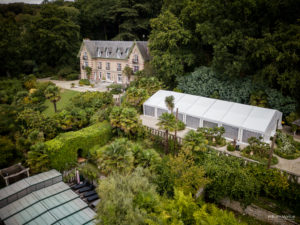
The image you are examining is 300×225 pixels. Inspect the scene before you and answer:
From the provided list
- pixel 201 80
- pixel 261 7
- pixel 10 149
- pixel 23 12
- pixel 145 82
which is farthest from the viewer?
pixel 23 12

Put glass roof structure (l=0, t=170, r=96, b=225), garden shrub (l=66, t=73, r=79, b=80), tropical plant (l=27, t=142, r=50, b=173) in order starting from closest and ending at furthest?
1. glass roof structure (l=0, t=170, r=96, b=225)
2. tropical plant (l=27, t=142, r=50, b=173)
3. garden shrub (l=66, t=73, r=79, b=80)

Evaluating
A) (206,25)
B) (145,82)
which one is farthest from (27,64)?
(206,25)

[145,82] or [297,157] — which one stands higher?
[145,82]

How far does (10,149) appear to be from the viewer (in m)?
17.2

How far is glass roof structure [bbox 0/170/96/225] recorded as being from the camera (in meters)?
11.5

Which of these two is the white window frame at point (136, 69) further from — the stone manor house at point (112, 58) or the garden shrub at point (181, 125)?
the garden shrub at point (181, 125)

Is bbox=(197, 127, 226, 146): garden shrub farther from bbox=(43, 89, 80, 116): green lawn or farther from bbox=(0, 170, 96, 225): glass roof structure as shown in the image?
bbox=(43, 89, 80, 116): green lawn

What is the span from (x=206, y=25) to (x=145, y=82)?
10825mm

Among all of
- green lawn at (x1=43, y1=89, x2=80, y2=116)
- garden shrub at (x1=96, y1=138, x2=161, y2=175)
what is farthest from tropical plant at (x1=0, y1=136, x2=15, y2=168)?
green lawn at (x1=43, y1=89, x2=80, y2=116)

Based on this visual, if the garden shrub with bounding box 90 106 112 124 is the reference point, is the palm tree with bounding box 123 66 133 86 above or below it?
above

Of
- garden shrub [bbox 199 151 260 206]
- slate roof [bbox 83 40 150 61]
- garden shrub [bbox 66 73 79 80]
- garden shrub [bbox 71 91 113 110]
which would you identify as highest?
slate roof [bbox 83 40 150 61]

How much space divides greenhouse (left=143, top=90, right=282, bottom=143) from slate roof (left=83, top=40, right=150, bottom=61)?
16.0 metres

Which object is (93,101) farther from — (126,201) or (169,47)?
(126,201)

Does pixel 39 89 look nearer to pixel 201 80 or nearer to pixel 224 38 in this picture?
pixel 201 80
